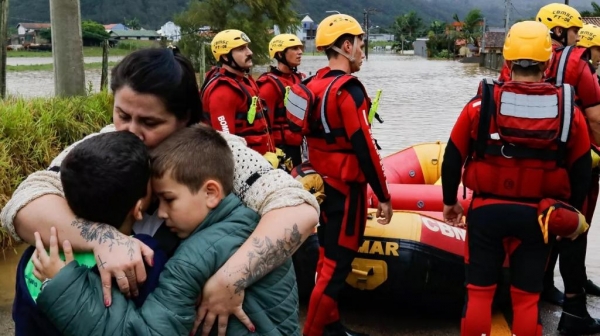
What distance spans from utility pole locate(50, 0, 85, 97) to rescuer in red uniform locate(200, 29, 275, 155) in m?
2.61

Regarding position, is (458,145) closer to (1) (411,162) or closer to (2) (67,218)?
(2) (67,218)

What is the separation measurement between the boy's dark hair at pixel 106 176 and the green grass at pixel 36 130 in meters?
4.35

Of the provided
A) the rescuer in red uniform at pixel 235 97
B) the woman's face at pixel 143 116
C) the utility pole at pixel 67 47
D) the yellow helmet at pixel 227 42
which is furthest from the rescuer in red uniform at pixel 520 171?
the utility pole at pixel 67 47

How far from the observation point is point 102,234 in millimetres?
1572

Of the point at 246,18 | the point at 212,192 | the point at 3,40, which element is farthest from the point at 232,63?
the point at 246,18

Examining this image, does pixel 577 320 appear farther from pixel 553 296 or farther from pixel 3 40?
pixel 3 40

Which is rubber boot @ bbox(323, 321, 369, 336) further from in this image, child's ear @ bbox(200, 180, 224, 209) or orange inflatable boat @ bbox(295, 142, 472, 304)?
child's ear @ bbox(200, 180, 224, 209)

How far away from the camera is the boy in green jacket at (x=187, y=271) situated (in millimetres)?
1488

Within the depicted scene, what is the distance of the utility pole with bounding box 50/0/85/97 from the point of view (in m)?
8.27

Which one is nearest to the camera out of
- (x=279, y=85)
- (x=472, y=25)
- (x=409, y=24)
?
(x=279, y=85)

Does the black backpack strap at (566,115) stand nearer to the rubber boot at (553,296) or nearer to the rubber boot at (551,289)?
the rubber boot at (551,289)

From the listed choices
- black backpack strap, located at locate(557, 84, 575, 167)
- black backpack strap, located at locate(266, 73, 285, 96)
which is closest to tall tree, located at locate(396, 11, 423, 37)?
black backpack strap, located at locate(266, 73, 285, 96)

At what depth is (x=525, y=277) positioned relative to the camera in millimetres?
3584

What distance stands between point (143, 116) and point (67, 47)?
7259 millimetres
